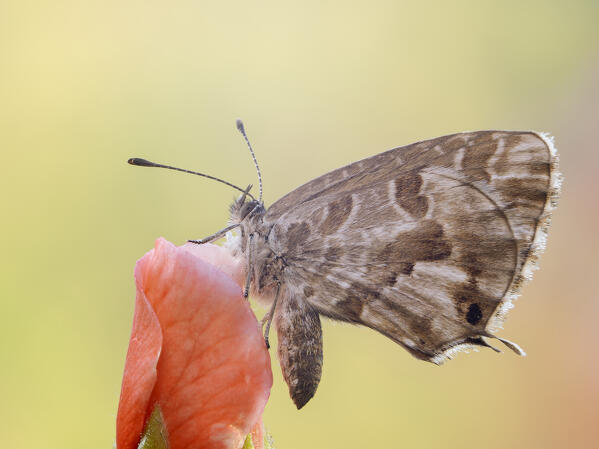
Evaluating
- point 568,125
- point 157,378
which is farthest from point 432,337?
point 568,125

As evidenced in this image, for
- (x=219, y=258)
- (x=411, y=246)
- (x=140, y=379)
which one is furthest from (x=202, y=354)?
(x=411, y=246)

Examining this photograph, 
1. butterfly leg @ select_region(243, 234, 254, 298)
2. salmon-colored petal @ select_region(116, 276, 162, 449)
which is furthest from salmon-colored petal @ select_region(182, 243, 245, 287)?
salmon-colored petal @ select_region(116, 276, 162, 449)

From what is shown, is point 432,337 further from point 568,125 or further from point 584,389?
point 568,125

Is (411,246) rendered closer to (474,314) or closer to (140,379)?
(474,314)

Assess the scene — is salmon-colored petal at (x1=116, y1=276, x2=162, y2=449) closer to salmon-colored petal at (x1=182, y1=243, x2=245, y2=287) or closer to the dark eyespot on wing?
salmon-colored petal at (x1=182, y1=243, x2=245, y2=287)

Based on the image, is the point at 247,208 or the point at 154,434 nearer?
the point at 154,434

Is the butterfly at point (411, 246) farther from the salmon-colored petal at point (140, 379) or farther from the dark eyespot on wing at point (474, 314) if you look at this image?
the salmon-colored petal at point (140, 379)

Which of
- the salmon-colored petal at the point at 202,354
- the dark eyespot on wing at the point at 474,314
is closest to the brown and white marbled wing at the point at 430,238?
the dark eyespot on wing at the point at 474,314

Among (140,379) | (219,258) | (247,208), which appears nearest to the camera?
(140,379)
